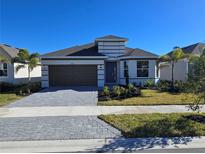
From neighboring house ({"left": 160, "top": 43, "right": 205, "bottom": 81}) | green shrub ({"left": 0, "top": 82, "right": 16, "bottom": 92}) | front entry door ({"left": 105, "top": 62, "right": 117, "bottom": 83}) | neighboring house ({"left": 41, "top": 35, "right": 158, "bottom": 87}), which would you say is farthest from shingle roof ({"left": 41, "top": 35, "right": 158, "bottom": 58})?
green shrub ({"left": 0, "top": 82, "right": 16, "bottom": 92})

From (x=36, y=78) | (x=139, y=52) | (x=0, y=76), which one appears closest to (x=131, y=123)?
(x=139, y=52)

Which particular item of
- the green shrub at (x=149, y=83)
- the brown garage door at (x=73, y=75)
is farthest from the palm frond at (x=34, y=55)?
the green shrub at (x=149, y=83)

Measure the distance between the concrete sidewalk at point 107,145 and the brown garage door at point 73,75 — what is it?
16011 mm

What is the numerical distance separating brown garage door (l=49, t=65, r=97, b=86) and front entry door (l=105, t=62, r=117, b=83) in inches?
84.1

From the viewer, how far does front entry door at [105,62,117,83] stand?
23750 mm

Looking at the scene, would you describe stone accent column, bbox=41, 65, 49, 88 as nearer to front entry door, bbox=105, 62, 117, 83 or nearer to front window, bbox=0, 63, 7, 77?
front window, bbox=0, 63, 7, 77

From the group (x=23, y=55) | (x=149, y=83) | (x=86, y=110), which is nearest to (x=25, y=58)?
(x=23, y=55)

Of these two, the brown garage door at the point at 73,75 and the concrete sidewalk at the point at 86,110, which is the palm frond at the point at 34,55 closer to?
the brown garage door at the point at 73,75

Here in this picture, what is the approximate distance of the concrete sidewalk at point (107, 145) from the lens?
5.57 metres

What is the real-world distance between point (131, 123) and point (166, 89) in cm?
1153

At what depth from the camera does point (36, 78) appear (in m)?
30.5

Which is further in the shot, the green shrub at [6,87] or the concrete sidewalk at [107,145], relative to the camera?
the green shrub at [6,87]

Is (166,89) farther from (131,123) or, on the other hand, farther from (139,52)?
(131,123)

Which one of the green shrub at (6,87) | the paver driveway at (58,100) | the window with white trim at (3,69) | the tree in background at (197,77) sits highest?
the window with white trim at (3,69)
